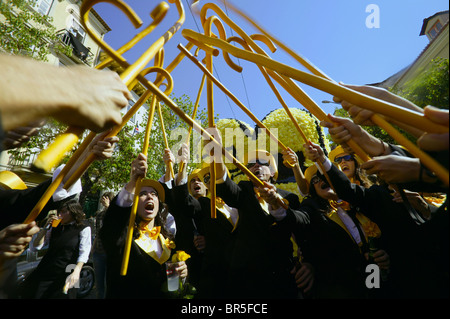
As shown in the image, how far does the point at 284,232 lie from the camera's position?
213cm

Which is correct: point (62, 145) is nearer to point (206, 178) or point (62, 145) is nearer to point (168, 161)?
point (168, 161)

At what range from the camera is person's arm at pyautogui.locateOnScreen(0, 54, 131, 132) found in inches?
24.2

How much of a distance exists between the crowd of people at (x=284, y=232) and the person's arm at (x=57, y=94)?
112 mm

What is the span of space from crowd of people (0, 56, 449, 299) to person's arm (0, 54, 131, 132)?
11 cm

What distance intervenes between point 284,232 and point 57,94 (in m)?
1.94

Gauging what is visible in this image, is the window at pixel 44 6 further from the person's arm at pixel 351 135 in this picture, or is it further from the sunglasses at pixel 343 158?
the person's arm at pixel 351 135

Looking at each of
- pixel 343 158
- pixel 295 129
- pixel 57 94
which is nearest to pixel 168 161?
pixel 343 158

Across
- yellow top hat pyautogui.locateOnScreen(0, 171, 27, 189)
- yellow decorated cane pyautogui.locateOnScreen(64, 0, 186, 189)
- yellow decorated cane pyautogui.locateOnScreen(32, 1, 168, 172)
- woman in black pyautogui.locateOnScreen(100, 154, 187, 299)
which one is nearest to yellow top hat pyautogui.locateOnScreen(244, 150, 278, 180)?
woman in black pyautogui.locateOnScreen(100, 154, 187, 299)

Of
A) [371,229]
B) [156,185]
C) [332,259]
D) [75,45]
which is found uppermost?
[75,45]

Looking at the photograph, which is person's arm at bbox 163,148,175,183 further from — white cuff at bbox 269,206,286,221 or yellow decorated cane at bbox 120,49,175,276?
white cuff at bbox 269,206,286,221

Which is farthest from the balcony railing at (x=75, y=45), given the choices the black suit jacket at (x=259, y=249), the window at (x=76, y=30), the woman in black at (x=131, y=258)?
the black suit jacket at (x=259, y=249)

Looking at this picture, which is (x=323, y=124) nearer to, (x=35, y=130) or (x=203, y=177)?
(x=35, y=130)

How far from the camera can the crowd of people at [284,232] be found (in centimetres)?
141
